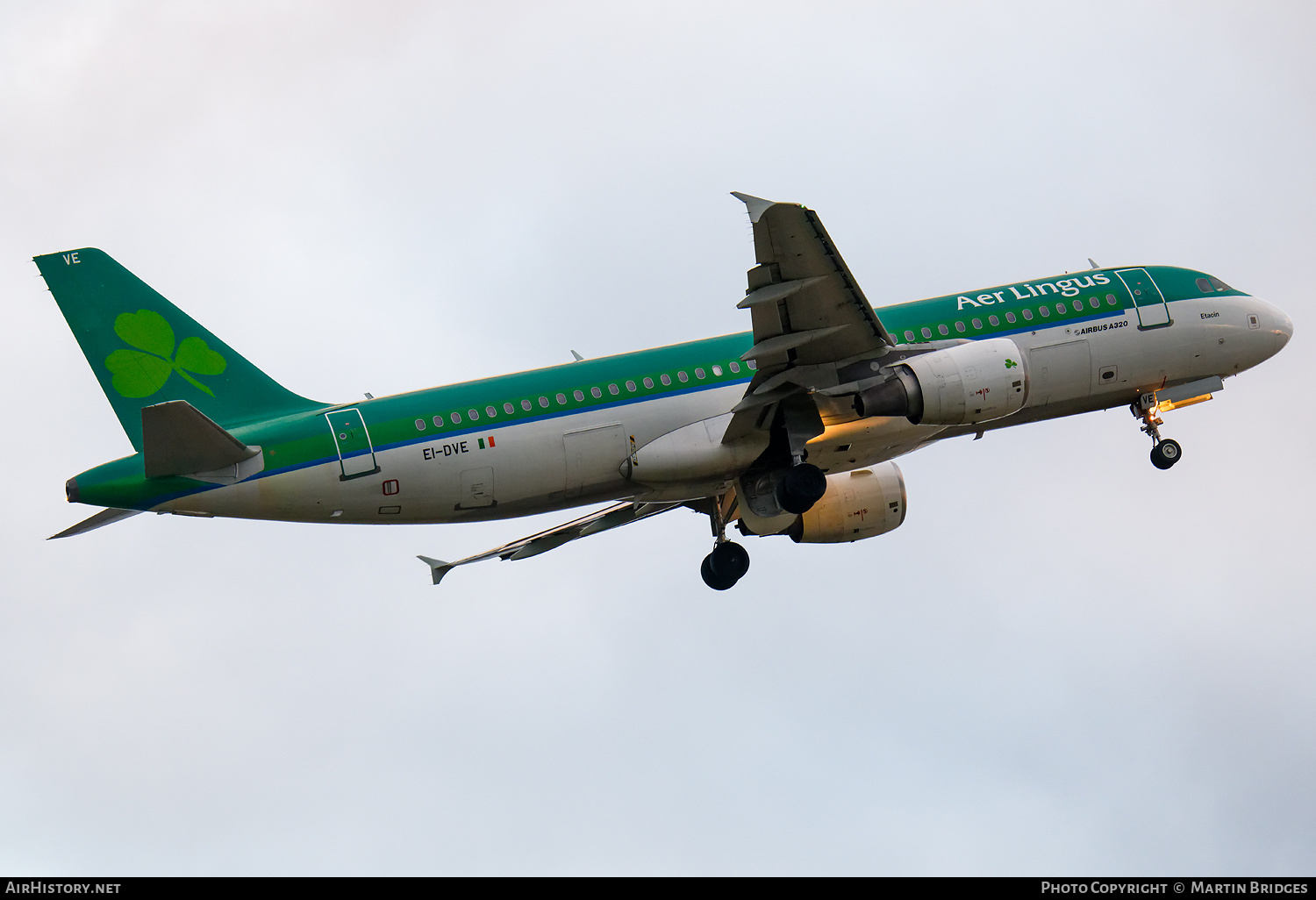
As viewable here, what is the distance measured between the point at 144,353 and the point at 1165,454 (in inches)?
939

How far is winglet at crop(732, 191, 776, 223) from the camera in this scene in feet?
84.9

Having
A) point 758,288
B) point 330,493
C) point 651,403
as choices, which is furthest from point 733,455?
point 330,493

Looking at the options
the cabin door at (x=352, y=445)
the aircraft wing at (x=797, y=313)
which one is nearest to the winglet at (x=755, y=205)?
the aircraft wing at (x=797, y=313)

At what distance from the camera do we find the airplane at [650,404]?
28.3 meters

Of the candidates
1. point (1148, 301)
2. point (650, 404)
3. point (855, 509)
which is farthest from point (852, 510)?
point (1148, 301)

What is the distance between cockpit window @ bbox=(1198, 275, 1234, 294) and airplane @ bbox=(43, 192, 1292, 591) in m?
1.49

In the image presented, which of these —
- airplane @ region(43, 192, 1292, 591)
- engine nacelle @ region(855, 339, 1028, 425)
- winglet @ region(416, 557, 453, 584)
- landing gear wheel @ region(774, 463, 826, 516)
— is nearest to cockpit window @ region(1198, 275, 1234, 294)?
airplane @ region(43, 192, 1292, 591)

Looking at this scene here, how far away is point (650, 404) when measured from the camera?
31.7 metres

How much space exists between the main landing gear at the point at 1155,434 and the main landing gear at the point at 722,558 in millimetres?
10197

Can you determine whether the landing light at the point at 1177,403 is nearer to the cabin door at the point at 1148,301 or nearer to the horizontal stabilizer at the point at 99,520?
the cabin door at the point at 1148,301
